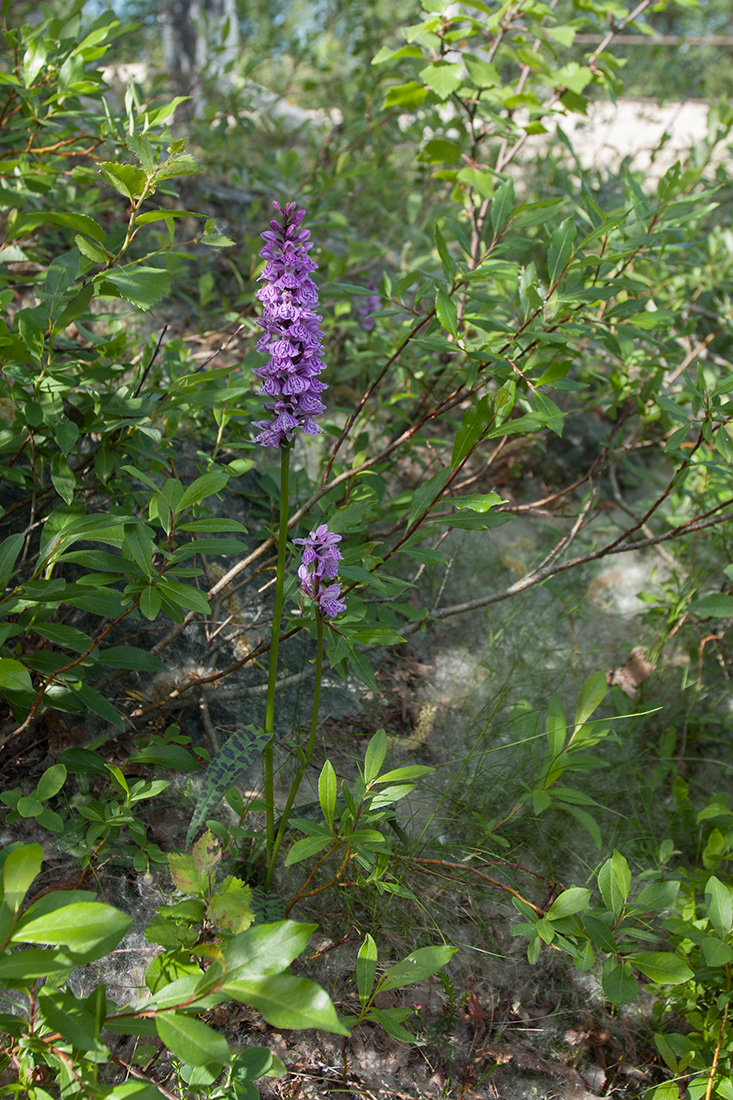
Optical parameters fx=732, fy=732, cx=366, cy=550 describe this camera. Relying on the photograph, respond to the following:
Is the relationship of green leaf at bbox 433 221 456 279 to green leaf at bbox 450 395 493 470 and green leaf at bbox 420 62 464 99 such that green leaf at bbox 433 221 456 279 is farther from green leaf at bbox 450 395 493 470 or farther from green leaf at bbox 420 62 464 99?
green leaf at bbox 420 62 464 99

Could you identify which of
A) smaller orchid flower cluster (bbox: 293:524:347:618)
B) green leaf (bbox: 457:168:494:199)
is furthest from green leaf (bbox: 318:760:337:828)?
green leaf (bbox: 457:168:494:199)

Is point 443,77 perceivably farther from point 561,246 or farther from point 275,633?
point 275,633

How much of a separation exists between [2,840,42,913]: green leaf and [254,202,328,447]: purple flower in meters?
0.78

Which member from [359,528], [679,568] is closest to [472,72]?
[359,528]

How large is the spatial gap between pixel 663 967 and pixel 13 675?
1432 mm

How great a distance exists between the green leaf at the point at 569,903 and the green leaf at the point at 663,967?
0.15 meters

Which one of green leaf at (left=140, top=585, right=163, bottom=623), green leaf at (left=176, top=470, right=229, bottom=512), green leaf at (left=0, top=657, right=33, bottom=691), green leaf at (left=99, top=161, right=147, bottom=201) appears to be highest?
green leaf at (left=99, top=161, right=147, bottom=201)

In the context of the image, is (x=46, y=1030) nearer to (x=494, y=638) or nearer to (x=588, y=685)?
(x=588, y=685)

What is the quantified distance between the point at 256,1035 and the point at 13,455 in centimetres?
156

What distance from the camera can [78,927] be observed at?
100 centimetres

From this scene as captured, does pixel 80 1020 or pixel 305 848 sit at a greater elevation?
pixel 80 1020

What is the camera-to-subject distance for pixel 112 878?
164 centimetres

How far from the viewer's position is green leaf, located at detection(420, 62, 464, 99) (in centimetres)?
234

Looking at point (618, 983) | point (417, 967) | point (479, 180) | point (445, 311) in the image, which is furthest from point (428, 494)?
point (479, 180)
